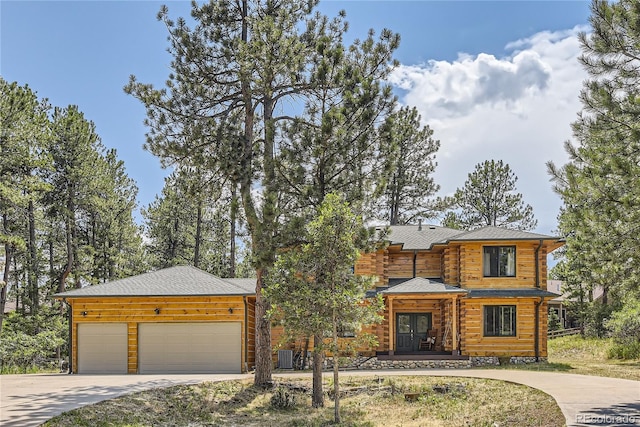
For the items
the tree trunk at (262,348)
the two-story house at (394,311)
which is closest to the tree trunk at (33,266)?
the two-story house at (394,311)

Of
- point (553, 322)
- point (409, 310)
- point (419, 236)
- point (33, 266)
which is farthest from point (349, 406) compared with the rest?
point (553, 322)

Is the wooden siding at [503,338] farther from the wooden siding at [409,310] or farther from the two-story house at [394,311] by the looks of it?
the wooden siding at [409,310]

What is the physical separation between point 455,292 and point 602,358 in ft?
23.6

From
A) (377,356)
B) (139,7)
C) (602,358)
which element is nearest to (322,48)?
(139,7)

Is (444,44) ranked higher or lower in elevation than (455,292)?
higher

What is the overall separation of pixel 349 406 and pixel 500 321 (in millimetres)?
9757

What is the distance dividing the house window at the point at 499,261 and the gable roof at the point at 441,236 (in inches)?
21.5

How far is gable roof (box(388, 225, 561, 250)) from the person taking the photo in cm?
2286

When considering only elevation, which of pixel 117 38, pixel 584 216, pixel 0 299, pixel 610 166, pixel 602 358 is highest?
pixel 117 38

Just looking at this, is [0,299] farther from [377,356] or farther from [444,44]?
[444,44]

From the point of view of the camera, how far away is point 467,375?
17.6m

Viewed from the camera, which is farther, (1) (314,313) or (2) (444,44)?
(2) (444,44)

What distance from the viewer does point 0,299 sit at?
27.1m

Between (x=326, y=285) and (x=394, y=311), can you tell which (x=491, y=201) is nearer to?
(x=394, y=311)
